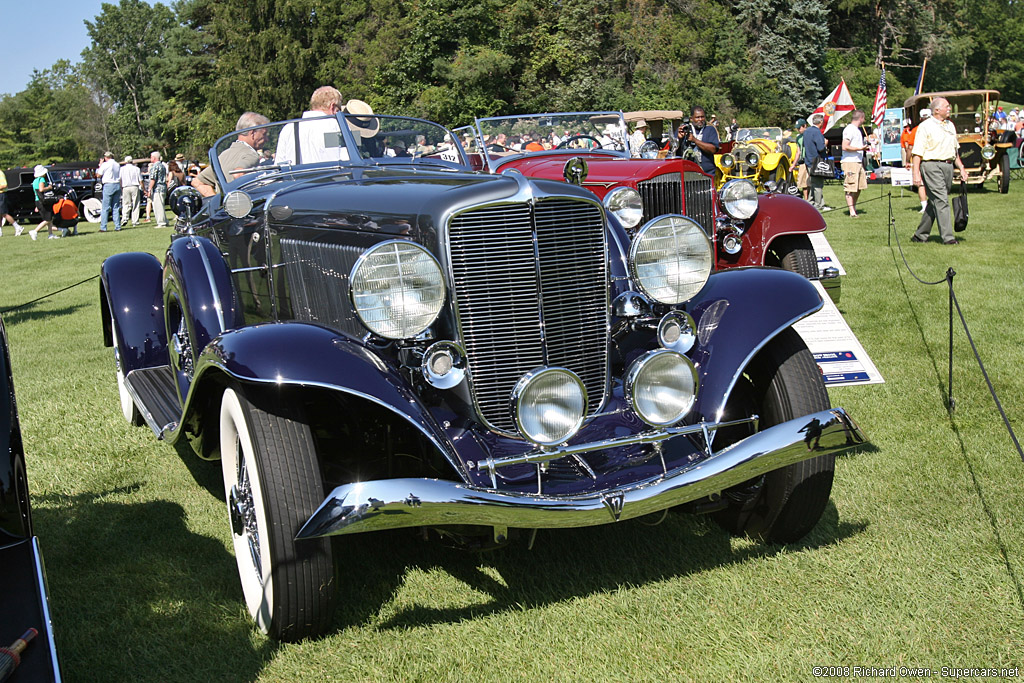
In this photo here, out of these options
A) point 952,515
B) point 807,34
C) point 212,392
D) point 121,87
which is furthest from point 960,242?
point 121,87

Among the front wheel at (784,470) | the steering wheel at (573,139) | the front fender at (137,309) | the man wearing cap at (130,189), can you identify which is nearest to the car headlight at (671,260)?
the front wheel at (784,470)

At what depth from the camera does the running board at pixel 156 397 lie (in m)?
4.05

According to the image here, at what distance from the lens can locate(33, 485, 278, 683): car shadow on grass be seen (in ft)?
9.25

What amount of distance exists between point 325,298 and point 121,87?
333 ft

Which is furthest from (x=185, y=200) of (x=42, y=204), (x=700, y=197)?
(x=42, y=204)

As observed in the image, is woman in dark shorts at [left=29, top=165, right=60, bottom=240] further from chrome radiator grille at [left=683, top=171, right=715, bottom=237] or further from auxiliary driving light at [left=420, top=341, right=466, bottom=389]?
auxiliary driving light at [left=420, top=341, right=466, bottom=389]

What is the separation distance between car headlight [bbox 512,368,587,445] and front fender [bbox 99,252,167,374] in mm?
2991

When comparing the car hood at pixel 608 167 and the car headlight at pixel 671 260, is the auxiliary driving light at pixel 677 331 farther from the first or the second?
the car hood at pixel 608 167

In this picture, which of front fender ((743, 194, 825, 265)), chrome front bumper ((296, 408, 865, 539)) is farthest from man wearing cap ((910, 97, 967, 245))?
chrome front bumper ((296, 408, 865, 539))

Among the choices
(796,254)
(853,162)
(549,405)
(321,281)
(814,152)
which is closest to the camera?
(549,405)

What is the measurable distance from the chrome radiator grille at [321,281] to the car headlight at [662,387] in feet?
3.74

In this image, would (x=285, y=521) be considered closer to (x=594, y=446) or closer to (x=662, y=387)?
(x=594, y=446)

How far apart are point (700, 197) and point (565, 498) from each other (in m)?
5.82

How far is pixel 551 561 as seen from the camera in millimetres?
3449
